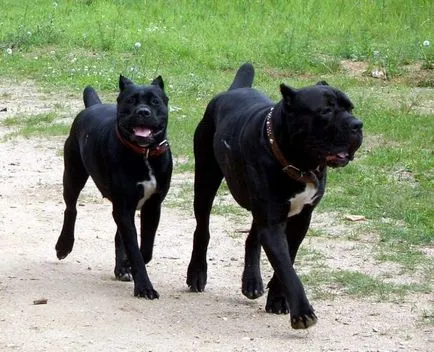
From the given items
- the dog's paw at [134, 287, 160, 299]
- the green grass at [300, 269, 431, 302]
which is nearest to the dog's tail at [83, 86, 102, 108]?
the dog's paw at [134, 287, 160, 299]

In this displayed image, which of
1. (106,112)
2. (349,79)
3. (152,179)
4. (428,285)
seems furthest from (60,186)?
(349,79)

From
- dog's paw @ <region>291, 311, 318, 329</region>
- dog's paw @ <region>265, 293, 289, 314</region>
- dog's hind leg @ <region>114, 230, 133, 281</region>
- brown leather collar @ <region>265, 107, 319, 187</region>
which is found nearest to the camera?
dog's paw @ <region>291, 311, 318, 329</region>

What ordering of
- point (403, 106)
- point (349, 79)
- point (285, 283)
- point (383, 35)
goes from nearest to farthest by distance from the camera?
1. point (285, 283)
2. point (403, 106)
3. point (349, 79)
4. point (383, 35)

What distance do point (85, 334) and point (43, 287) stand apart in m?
1.21

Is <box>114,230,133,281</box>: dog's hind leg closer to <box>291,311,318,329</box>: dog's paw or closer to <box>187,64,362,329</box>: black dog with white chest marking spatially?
<box>187,64,362,329</box>: black dog with white chest marking

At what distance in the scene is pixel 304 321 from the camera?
20.6 feet

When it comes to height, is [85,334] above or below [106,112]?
below

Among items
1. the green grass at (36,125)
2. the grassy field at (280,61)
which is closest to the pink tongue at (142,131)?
the grassy field at (280,61)

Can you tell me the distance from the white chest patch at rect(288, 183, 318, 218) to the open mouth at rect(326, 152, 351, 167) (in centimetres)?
23

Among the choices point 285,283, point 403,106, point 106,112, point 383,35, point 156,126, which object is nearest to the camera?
point 285,283

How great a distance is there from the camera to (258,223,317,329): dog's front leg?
629cm

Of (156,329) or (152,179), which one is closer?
(156,329)

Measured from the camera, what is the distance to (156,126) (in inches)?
291

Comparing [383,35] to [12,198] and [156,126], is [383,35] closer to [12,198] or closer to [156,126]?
[12,198]
